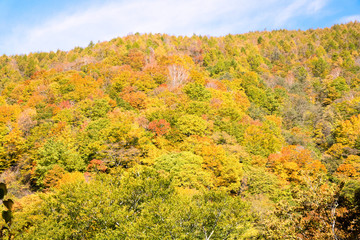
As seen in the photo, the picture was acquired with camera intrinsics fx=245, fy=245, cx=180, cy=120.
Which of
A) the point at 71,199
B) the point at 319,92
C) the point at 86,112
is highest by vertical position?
the point at 319,92

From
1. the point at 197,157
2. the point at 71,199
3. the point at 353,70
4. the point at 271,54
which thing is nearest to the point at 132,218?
the point at 71,199

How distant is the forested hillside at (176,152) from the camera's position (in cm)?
1591

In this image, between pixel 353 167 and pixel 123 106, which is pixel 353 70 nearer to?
pixel 353 167

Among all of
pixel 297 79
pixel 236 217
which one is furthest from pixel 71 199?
pixel 297 79

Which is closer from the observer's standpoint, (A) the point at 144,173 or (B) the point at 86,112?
(A) the point at 144,173

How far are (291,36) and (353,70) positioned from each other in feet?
189

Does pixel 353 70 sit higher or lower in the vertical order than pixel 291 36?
lower

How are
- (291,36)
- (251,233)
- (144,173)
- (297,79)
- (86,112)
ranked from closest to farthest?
(251,233), (144,173), (86,112), (297,79), (291,36)

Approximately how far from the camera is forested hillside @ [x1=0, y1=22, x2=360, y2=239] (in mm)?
15914

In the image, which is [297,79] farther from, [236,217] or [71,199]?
[71,199]

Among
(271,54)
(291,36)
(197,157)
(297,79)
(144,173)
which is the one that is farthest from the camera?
(291,36)

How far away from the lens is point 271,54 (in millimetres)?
111000

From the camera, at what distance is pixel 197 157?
102 feet

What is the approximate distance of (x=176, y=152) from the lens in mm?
33375
